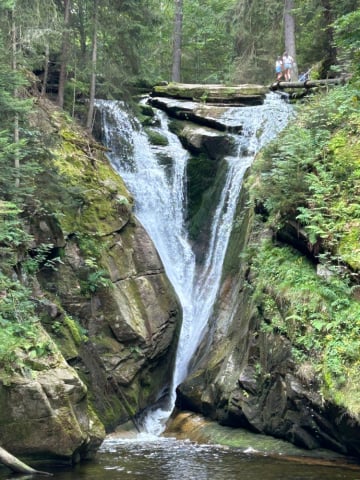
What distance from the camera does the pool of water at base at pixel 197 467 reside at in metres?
7.40

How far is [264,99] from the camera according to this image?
2073 centimetres

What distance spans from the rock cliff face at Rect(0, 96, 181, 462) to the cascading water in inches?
23.7

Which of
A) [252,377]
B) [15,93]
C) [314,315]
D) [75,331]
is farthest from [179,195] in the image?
[314,315]

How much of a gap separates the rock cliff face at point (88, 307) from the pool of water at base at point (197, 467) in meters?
0.52

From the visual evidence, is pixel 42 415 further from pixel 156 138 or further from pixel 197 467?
pixel 156 138

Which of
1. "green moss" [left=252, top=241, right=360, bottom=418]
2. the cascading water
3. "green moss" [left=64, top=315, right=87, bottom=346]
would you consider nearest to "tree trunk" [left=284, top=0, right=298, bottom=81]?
the cascading water

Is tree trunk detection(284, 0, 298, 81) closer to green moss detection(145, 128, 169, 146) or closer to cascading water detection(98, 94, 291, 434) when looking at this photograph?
cascading water detection(98, 94, 291, 434)

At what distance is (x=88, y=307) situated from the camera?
1199 centimetres

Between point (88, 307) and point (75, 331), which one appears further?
point (88, 307)

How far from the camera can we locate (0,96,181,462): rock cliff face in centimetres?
835

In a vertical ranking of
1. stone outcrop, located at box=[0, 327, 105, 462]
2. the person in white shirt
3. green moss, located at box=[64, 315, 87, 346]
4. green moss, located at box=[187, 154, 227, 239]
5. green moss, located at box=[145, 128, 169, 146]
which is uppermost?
the person in white shirt

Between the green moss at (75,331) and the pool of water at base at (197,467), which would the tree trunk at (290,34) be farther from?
the pool of water at base at (197,467)

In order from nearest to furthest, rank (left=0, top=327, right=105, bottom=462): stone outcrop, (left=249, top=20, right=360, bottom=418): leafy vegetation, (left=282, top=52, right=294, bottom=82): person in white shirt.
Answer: (left=0, top=327, right=105, bottom=462): stone outcrop, (left=249, top=20, right=360, bottom=418): leafy vegetation, (left=282, top=52, right=294, bottom=82): person in white shirt

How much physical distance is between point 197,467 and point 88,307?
5063 mm
